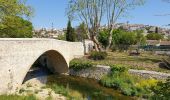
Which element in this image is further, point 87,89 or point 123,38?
point 123,38

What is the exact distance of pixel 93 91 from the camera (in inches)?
896

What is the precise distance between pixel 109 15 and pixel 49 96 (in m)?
21.1

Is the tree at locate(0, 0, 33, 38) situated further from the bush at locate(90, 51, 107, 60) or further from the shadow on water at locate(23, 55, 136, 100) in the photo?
the bush at locate(90, 51, 107, 60)

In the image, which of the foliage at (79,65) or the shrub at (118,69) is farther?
the foliage at (79,65)

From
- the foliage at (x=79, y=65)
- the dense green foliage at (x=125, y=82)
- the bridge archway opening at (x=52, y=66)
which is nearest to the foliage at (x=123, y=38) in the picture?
the bridge archway opening at (x=52, y=66)

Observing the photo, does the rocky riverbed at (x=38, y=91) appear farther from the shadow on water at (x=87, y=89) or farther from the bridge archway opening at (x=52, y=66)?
the bridge archway opening at (x=52, y=66)

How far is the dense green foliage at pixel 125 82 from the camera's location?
2211 cm

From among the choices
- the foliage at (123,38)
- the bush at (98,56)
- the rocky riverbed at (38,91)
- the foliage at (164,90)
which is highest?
→ the foliage at (123,38)

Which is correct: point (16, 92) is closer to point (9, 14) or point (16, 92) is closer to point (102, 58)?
point (9, 14)

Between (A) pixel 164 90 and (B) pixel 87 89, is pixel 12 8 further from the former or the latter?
(A) pixel 164 90

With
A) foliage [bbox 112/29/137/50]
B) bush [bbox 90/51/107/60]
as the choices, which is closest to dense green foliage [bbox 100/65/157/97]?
bush [bbox 90/51/107/60]

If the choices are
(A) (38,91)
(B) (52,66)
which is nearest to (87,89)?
(A) (38,91)

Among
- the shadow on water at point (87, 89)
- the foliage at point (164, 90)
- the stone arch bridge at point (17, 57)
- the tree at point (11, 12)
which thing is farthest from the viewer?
the tree at point (11, 12)

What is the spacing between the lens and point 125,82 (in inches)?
1001
